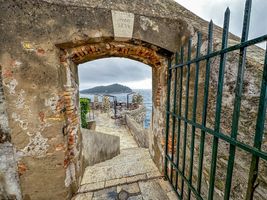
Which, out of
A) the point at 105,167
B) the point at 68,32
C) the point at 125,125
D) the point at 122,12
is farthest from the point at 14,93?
the point at 125,125

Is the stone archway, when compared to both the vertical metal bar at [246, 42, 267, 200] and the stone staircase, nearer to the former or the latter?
the stone staircase

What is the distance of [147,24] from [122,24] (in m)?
0.43

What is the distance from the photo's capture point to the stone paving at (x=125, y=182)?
251 centimetres

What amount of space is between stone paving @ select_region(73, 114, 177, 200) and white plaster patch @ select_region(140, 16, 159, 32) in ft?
9.69

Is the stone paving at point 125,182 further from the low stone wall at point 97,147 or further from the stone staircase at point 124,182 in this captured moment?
the low stone wall at point 97,147

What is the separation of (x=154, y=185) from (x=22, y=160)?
2378 mm

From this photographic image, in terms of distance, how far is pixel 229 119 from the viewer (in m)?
1.43

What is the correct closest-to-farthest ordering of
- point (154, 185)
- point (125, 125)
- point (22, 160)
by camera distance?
1. point (22, 160)
2. point (154, 185)
3. point (125, 125)

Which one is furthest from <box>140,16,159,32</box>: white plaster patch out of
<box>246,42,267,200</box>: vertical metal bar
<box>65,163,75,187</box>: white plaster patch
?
<box>65,163,75,187</box>: white plaster patch

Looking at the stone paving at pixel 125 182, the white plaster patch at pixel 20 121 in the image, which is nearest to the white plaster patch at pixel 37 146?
the white plaster patch at pixel 20 121

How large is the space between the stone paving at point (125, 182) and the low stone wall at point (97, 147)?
235 mm

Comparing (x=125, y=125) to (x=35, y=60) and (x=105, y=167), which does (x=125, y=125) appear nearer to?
(x=105, y=167)

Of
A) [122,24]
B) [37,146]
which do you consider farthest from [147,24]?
[37,146]

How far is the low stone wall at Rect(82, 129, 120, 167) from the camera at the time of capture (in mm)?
3480
